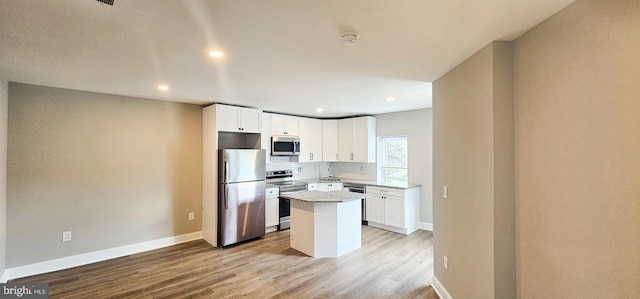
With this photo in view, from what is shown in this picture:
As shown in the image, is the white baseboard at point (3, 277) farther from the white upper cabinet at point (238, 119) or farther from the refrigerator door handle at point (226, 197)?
the white upper cabinet at point (238, 119)

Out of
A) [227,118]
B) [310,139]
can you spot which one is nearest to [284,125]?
[310,139]

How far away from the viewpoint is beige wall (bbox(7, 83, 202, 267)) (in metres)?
3.24

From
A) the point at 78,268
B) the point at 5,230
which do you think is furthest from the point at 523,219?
the point at 5,230

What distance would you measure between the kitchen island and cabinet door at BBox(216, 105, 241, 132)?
1569 millimetres

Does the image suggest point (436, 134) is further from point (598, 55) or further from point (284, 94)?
point (284, 94)

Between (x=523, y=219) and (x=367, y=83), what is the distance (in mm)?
2043

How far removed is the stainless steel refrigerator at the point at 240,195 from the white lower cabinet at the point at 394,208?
205 centimetres

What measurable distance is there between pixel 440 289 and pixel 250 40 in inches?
120

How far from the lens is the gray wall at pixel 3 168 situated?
2928mm

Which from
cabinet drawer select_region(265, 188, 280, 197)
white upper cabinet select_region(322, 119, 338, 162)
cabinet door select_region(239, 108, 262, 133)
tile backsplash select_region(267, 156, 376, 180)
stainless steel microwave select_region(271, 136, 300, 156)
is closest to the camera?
cabinet door select_region(239, 108, 262, 133)

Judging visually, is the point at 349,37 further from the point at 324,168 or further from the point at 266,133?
the point at 324,168

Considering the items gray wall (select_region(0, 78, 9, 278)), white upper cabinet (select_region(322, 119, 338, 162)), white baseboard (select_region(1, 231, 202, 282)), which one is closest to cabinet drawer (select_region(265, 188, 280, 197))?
white baseboard (select_region(1, 231, 202, 282))

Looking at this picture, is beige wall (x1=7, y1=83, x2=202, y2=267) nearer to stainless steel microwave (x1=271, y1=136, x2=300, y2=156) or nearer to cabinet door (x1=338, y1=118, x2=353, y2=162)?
stainless steel microwave (x1=271, y1=136, x2=300, y2=156)

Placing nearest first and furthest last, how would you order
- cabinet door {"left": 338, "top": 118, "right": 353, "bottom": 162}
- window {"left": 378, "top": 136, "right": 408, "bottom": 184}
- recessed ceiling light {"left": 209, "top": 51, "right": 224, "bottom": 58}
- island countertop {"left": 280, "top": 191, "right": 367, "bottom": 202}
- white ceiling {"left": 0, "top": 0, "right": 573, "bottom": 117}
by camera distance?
white ceiling {"left": 0, "top": 0, "right": 573, "bottom": 117}, recessed ceiling light {"left": 209, "top": 51, "right": 224, "bottom": 58}, island countertop {"left": 280, "top": 191, "right": 367, "bottom": 202}, window {"left": 378, "top": 136, "right": 408, "bottom": 184}, cabinet door {"left": 338, "top": 118, "right": 353, "bottom": 162}
